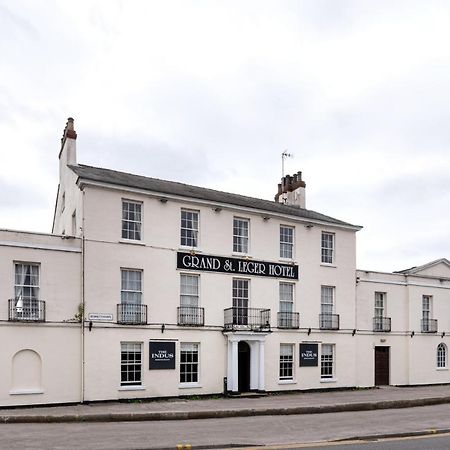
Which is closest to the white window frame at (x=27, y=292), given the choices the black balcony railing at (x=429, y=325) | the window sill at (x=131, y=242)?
the window sill at (x=131, y=242)

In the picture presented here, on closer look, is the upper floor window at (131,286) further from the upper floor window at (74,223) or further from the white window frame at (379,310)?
the white window frame at (379,310)

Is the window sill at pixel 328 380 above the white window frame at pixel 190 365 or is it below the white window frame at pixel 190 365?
below

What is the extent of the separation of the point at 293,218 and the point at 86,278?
35.4 feet

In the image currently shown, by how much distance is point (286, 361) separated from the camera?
29.0m

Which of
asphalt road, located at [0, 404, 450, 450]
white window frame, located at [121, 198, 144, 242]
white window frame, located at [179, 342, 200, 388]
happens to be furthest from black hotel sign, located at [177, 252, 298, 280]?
asphalt road, located at [0, 404, 450, 450]

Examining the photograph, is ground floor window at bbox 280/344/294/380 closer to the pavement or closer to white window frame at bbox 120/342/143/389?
the pavement

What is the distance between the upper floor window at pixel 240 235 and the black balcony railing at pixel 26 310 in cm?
921

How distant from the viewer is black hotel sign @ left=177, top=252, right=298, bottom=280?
26406 millimetres

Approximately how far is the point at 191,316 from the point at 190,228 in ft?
12.4

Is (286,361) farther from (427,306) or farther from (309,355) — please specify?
(427,306)

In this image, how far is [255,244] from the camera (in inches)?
1126

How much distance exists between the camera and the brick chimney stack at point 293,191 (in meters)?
34.6

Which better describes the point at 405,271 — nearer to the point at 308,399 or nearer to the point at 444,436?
the point at 308,399

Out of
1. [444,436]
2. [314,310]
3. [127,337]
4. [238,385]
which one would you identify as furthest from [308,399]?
[444,436]
